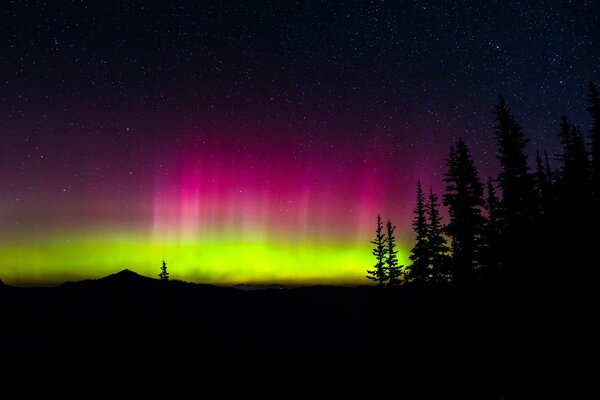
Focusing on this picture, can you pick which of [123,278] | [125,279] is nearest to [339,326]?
[125,279]

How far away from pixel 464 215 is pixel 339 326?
11735 cm

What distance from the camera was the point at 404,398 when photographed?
2050 cm

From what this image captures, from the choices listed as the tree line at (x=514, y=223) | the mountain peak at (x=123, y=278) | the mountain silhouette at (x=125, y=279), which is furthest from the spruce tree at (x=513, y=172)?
the mountain peak at (x=123, y=278)

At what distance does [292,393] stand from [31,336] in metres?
90.0

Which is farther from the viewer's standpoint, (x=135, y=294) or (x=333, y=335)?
(x=135, y=294)

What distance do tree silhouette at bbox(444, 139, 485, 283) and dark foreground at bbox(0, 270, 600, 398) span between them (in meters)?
1.95

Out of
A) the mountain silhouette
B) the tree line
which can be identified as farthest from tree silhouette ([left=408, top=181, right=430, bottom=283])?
the mountain silhouette

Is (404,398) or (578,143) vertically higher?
(578,143)

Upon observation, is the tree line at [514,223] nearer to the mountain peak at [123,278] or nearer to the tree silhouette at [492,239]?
the tree silhouette at [492,239]

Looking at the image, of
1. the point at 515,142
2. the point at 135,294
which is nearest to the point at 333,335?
the point at 135,294

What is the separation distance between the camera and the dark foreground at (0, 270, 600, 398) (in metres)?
16.2

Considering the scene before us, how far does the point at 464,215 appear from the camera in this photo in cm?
2736

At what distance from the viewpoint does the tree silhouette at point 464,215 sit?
26531 mm

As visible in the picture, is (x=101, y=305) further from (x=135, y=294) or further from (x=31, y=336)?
(x=31, y=336)
